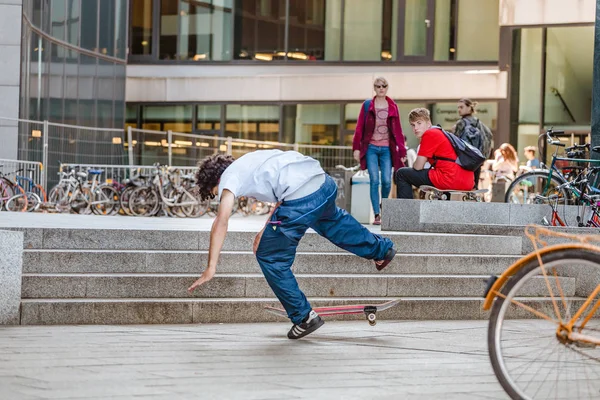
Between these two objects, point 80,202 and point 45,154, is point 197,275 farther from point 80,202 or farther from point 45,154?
point 45,154

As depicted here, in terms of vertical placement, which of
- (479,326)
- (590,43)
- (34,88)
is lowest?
(479,326)

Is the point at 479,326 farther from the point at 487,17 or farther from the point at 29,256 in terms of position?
the point at 487,17

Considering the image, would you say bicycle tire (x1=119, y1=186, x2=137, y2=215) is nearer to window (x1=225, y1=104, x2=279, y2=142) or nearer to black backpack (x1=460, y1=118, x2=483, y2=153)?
black backpack (x1=460, y1=118, x2=483, y2=153)

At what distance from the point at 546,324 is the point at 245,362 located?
201 cm

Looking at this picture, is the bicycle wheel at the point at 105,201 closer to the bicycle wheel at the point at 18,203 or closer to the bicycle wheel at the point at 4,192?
the bicycle wheel at the point at 18,203

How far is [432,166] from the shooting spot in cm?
1254

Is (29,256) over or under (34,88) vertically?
under

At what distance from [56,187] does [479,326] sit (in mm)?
15427

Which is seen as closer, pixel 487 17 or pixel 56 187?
pixel 56 187

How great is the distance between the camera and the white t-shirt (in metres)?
7.35

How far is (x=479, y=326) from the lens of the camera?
8.55 meters

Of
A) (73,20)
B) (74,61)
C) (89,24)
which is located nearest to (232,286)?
(74,61)

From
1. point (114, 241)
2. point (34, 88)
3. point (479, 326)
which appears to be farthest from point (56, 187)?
point (479, 326)

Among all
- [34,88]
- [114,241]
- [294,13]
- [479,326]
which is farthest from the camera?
[294,13]
